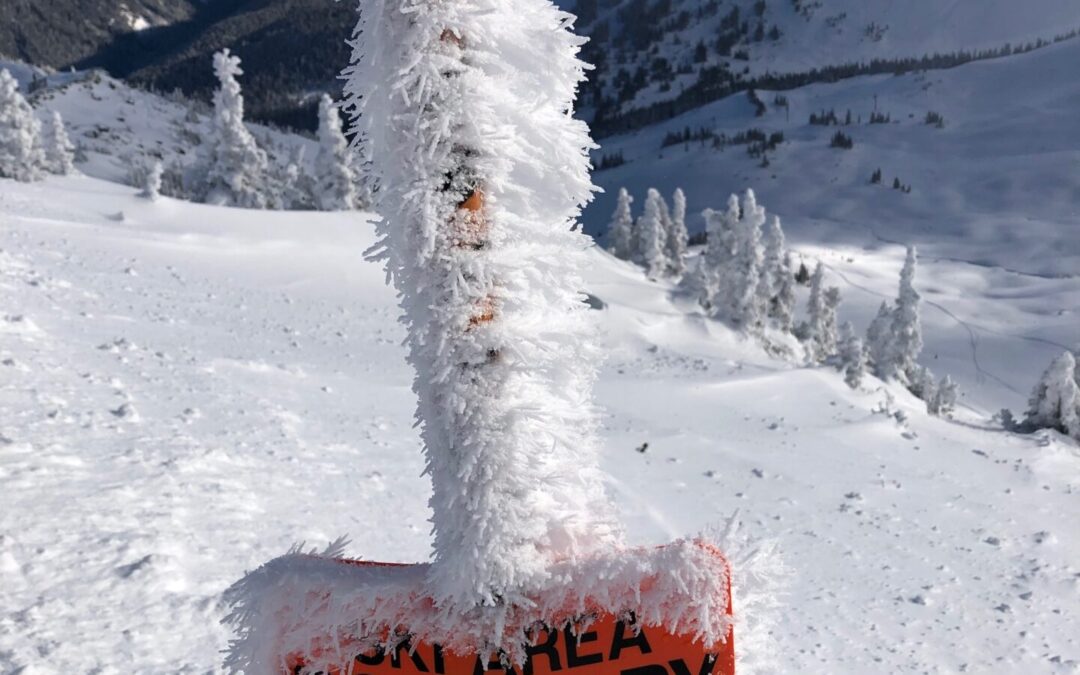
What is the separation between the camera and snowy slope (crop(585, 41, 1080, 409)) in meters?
56.2

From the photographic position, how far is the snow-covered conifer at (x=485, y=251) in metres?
1.44

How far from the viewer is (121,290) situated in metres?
12.8

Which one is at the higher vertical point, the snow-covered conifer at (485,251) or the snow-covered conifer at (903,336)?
the snow-covered conifer at (485,251)

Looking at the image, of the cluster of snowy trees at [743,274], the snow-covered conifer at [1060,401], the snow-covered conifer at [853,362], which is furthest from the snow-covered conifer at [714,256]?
the snow-covered conifer at [1060,401]

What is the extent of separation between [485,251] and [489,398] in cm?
32

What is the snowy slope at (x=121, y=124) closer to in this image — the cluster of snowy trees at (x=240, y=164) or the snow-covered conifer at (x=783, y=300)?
the cluster of snowy trees at (x=240, y=164)

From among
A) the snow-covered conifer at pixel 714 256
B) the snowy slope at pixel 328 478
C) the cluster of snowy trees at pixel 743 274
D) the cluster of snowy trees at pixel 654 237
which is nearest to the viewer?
the snowy slope at pixel 328 478

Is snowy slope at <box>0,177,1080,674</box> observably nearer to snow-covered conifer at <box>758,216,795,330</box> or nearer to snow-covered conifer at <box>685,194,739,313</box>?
snow-covered conifer at <box>685,194,739,313</box>

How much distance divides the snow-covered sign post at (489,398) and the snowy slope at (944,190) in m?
51.3

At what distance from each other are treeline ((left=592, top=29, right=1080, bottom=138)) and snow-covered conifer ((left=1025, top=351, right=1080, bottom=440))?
118 meters

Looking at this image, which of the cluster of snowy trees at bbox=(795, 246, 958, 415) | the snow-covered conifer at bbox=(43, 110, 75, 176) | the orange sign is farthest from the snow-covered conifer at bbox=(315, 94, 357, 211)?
the orange sign

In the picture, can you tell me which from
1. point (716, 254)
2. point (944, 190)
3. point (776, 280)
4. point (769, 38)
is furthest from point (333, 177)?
point (769, 38)

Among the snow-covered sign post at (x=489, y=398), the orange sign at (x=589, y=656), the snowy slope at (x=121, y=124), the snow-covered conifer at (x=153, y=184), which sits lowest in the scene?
the orange sign at (x=589, y=656)

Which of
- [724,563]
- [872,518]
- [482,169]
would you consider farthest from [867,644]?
[482,169]
